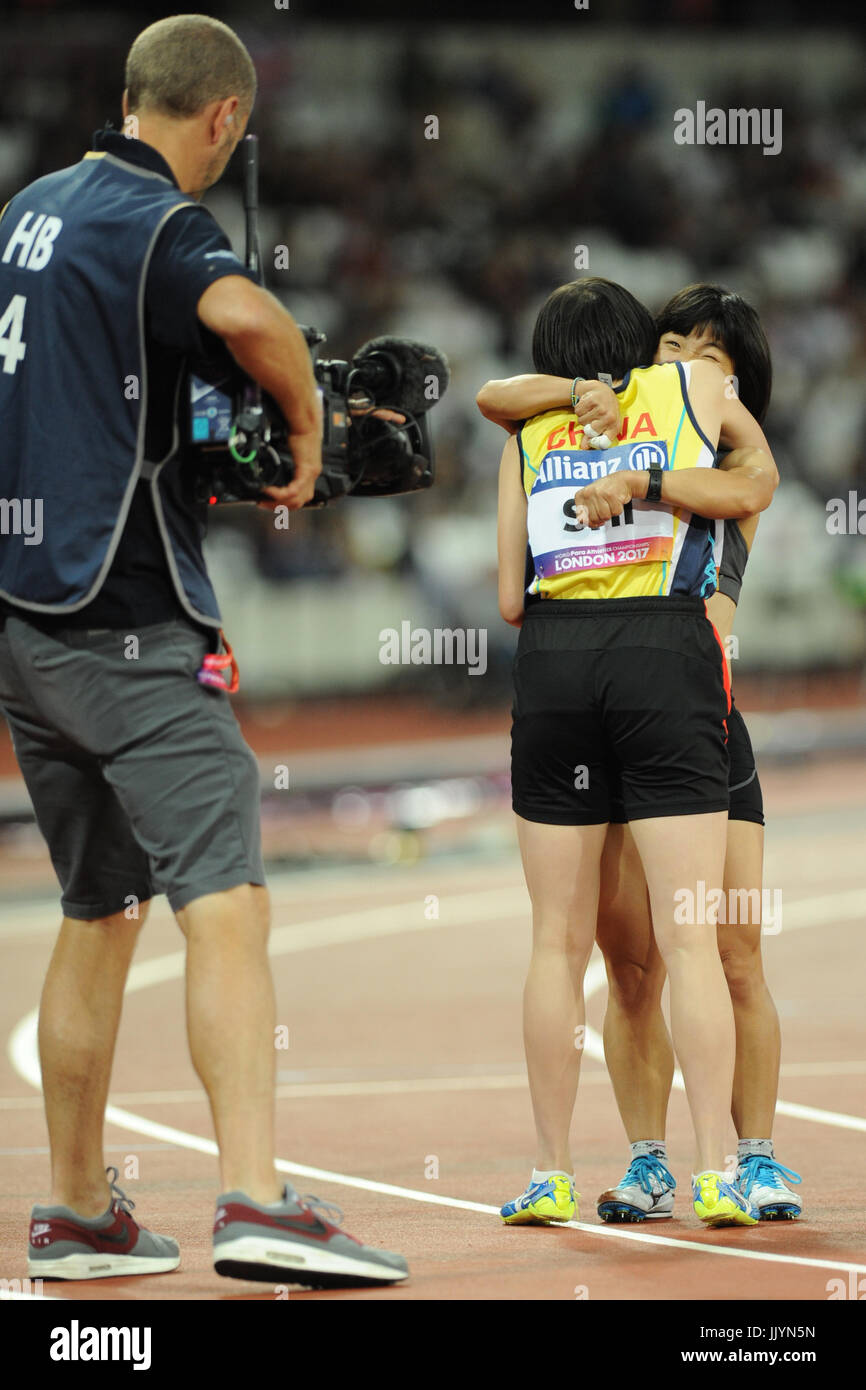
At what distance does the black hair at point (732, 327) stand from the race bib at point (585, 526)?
49 centimetres

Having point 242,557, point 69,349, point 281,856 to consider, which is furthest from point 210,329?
point 242,557

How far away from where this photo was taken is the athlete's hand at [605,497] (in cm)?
480

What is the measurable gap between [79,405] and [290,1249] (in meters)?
1.81

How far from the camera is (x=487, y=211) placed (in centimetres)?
2553

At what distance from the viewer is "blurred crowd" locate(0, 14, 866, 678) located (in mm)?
22453

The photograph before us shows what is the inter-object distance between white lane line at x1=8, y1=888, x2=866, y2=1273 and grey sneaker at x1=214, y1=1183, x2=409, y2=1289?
0.93 m

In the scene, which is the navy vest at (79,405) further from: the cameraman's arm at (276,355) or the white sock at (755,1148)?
the white sock at (755,1148)

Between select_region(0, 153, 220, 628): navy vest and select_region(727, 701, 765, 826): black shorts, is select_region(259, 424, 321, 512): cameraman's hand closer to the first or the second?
select_region(0, 153, 220, 628): navy vest

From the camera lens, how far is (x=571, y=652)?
16.1ft

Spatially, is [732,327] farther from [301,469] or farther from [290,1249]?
[290,1249]
